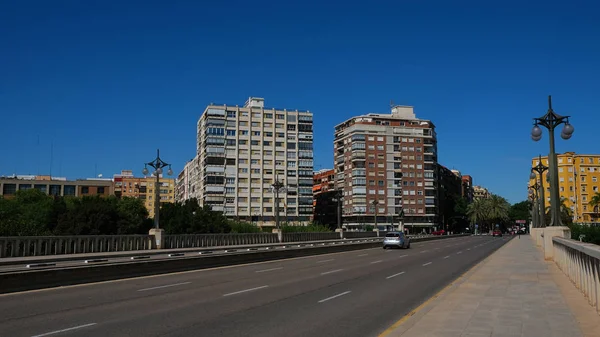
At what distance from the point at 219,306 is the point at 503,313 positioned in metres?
6.43

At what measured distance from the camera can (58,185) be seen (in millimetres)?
152125

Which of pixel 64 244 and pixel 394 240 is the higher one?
pixel 64 244

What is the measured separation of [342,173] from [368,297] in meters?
133

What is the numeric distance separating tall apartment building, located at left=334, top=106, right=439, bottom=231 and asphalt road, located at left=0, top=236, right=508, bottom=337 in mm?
119154

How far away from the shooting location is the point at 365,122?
14275 cm

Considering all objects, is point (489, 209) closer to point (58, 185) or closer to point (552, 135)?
point (58, 185)

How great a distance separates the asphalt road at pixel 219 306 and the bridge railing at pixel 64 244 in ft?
35.4

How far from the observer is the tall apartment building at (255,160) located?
432 feet

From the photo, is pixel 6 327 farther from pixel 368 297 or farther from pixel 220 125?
pixel 220 125

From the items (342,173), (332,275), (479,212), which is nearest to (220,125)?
(342,173)

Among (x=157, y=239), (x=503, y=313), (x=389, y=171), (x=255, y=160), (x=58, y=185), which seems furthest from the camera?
(x=58, y=185)

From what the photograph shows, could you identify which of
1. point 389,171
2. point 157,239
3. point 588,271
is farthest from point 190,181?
point 588,271

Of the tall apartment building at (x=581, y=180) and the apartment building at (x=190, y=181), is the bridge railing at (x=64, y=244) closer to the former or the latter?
the apartment building at (x=190, y=181)

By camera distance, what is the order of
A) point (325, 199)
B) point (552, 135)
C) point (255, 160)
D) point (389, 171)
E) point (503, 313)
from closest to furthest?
point (503, 313)
point (552, 135)
point (255, 160)
point (389, 171)
point (325, 199)
